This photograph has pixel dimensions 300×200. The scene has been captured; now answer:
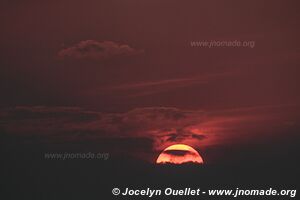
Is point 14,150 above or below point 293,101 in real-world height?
below

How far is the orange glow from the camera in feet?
17.0

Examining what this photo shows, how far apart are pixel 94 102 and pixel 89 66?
349 mm

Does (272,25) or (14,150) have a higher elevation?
(272,25)

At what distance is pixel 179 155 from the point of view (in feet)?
17.1

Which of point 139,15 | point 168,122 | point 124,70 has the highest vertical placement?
point 139,15

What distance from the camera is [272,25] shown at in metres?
5.34

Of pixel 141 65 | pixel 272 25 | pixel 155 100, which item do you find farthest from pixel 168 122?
pixel 272 25

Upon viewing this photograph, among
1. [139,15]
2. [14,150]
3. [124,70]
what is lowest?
[14,150]

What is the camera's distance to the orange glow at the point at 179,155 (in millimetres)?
5188

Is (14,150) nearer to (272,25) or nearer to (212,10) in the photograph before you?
(212,10)

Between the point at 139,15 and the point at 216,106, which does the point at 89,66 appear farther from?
the point at 216,106

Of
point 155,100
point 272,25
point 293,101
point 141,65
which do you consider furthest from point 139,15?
point 293,101

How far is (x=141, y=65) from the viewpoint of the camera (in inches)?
209

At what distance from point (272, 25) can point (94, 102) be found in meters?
1.85
